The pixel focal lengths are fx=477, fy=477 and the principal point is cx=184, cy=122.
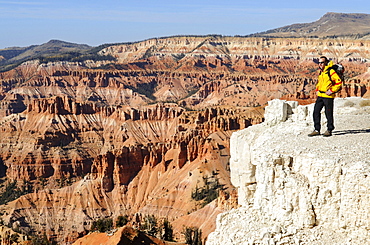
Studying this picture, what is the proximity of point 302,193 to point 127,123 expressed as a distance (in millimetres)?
92545

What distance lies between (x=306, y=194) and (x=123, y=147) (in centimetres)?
6106

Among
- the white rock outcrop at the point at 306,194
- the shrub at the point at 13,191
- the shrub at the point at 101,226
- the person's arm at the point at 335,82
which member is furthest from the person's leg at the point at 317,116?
the shrub at the point at 13,191

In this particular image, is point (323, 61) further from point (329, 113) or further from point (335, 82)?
point (329, 113)

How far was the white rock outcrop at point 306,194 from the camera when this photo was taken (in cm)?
1003

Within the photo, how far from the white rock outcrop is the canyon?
4013mm

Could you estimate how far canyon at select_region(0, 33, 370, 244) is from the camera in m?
56.1

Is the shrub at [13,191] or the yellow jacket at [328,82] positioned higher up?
the yellow jacket at [328,82]

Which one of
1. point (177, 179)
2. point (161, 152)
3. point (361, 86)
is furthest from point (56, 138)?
point (361, 86)

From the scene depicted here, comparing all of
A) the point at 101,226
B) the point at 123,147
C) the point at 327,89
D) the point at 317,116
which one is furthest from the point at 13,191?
the point at 327,89

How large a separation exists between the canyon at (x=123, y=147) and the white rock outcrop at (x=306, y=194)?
13.2ft

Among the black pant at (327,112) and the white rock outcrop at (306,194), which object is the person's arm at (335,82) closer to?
the black pant at (327,112)

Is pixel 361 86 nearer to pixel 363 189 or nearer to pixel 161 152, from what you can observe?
pixel 161 152

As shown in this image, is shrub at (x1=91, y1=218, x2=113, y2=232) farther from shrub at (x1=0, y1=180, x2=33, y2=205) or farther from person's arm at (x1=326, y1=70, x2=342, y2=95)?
shrub at (x1=0, y1=180, x2=33, y2=205)

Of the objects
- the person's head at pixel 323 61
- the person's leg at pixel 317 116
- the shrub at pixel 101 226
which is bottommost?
the shrub at pixel 101 226
